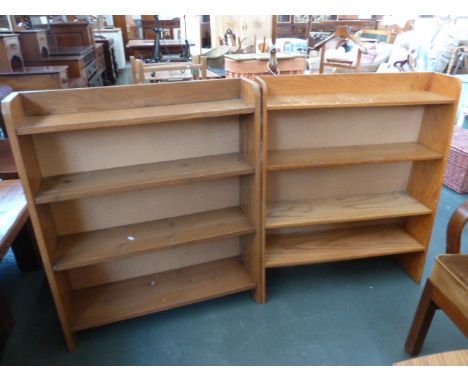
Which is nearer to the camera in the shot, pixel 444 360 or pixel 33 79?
pixel 444 360

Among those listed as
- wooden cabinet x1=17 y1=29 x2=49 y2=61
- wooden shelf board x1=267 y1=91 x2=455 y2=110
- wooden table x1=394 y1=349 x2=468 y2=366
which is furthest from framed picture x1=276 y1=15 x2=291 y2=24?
wooden table x1=394 y1=349 x2=468 y2=366

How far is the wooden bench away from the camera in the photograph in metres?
1.56

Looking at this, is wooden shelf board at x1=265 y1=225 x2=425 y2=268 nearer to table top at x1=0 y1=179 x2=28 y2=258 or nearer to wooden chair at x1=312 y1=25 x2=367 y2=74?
table top at x1=0 y1=179 x2=28 y2=258

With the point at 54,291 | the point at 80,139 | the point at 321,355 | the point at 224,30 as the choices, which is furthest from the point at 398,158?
the point at 224,30

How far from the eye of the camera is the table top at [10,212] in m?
1.52

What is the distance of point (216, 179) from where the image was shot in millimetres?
1896

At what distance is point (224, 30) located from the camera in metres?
7.22

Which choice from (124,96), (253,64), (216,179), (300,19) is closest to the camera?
(124,96)

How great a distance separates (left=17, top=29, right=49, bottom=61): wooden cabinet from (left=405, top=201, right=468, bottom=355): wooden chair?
4553 mm

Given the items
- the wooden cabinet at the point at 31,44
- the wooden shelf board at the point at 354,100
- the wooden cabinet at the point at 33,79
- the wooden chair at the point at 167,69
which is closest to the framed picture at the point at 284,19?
the wooden chair at the point at 167,69

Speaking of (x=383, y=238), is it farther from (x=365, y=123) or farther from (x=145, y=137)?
(x=145, y=137)

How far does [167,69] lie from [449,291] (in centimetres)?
303

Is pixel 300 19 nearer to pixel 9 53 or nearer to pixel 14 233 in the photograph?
pixel 9 53

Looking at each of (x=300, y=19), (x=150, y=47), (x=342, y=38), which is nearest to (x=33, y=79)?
(x=342, y=38)
